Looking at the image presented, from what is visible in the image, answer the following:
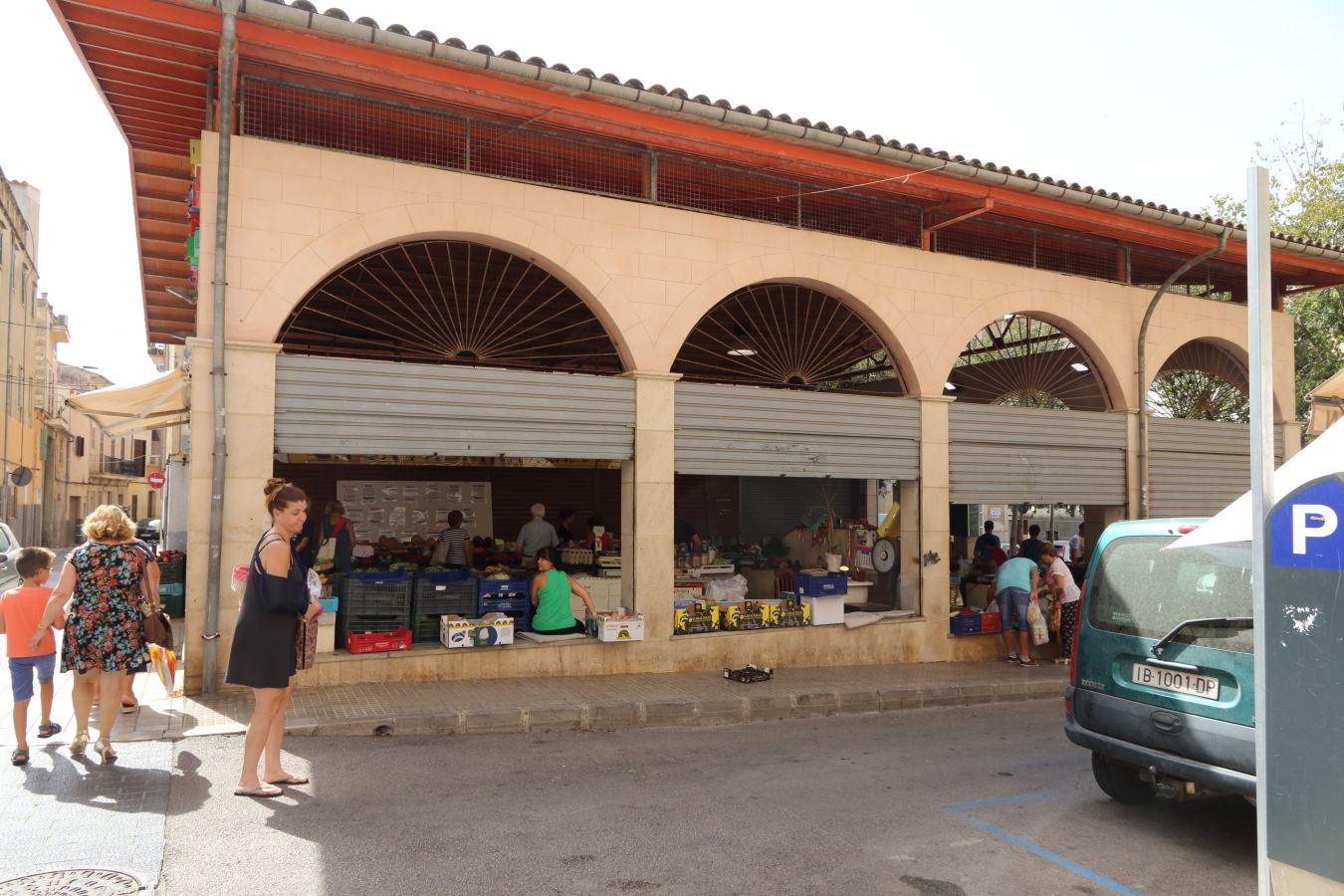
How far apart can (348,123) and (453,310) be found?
4678mm

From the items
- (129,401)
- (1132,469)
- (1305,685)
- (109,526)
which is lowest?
(1305,685)

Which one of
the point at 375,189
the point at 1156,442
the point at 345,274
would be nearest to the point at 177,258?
the point at 345,274

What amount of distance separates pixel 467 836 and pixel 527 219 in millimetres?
5704

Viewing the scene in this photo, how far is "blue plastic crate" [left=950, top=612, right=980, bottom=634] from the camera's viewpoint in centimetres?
1089

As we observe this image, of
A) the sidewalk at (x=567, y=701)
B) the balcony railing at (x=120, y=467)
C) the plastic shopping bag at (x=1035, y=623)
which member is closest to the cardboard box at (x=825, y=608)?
the sidewalk at (x=567, y=701)

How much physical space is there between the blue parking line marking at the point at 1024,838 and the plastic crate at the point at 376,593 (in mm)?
5260

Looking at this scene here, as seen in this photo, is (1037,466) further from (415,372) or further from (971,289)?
(415,372)

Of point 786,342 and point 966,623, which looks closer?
point 966,623

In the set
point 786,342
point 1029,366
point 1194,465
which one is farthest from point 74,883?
point 1194,465

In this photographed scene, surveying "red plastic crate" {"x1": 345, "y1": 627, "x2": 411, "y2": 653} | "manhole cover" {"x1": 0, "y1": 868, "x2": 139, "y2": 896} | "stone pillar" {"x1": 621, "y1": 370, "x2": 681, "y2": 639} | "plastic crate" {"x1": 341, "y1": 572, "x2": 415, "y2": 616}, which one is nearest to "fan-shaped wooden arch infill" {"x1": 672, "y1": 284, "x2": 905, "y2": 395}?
"stone pillar" {"x1": 621, "y1": 370, "x2": 681, "y2": 639}

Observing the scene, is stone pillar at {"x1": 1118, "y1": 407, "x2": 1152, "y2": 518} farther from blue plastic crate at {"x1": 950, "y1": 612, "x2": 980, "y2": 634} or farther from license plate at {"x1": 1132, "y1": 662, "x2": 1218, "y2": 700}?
license plate at {"x1": 1132, "y1": 662, "x2": 1218, "y2": 700}

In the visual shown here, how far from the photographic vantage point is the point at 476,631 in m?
8.40

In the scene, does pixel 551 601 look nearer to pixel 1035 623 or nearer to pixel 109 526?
pixel 109 526

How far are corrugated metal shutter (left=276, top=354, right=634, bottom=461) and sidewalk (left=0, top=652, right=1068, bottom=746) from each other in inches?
82.9
